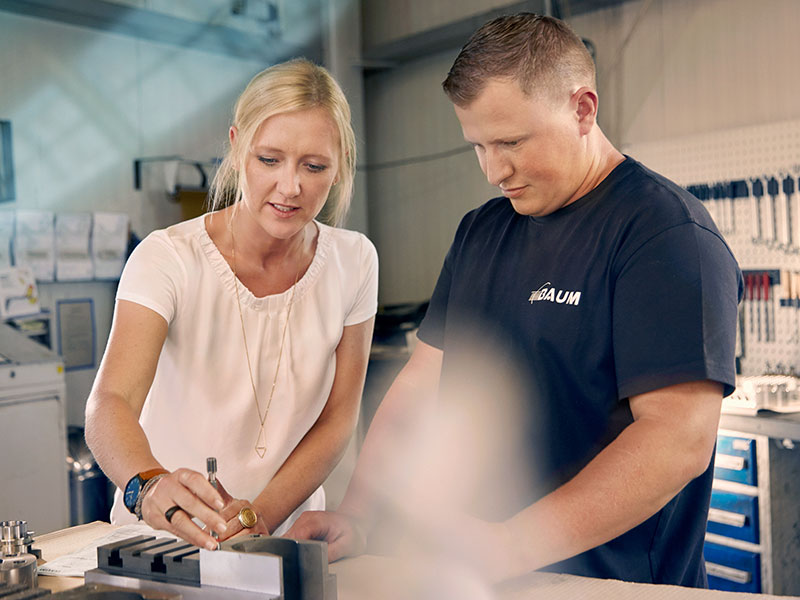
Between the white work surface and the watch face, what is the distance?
0.42 ft

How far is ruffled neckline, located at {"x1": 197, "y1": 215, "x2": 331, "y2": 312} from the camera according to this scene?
1.63m

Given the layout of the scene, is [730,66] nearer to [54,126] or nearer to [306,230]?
[306,230]

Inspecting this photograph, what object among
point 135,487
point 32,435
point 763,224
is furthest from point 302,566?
point 763,224

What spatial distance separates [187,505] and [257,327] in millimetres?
582

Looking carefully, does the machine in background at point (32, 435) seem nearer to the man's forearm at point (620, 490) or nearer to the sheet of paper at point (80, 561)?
the sheet of paper at point (80, 561)

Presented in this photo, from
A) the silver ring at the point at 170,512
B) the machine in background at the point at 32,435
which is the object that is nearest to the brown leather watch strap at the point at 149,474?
the silver ring at the point at 170,512

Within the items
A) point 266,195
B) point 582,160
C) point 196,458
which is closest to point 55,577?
point 196,458

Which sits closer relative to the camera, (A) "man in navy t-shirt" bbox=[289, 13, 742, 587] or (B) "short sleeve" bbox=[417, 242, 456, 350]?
(A) "man in navy t-shirt" bbox=[289, 13, 742, 587]

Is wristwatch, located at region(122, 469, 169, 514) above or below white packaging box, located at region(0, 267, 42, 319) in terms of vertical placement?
below

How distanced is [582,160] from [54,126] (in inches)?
148

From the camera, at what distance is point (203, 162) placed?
500 cm

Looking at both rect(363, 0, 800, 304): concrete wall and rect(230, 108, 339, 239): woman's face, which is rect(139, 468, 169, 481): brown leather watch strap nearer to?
rect(230, 108, 339, 239): woman's face

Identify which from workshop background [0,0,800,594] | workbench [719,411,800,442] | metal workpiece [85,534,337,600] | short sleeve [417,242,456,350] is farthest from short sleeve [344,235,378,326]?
workshop background [0,0,800,594]

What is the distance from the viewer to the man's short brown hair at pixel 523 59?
126 cm
